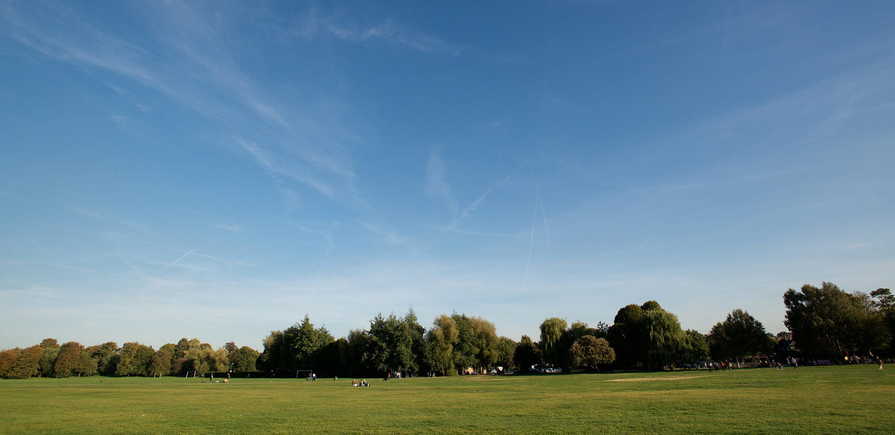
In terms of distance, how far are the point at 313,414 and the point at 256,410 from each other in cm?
477

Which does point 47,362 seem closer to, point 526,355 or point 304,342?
point 304,342

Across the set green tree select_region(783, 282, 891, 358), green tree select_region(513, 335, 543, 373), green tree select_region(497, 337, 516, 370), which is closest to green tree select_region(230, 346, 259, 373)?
green tree select_region(497, 337, 516, 370)

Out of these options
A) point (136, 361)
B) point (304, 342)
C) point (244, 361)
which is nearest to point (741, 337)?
point (304, 342)

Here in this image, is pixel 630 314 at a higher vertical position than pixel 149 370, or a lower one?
higher

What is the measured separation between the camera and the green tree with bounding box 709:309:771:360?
94375 mm

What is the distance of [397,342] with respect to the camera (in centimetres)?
9512

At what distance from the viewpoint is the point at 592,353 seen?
8744cm

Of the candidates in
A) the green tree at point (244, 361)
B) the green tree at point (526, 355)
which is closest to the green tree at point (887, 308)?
the green tree at point (526, 355)

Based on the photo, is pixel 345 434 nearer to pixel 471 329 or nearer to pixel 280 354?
pixel 471 329

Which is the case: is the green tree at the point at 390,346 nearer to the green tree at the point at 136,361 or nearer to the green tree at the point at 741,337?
the green tree at the point at 741,337

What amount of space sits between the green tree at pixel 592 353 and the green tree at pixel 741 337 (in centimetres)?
2743

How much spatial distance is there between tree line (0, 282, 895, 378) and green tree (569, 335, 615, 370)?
19 cm

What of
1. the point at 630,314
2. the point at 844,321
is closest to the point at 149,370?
the point at 630,314

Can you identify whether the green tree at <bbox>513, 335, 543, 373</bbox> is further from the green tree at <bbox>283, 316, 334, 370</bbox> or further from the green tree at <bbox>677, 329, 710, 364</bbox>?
the green tree at <bbox>283, 316, 334, 370</bbox>
